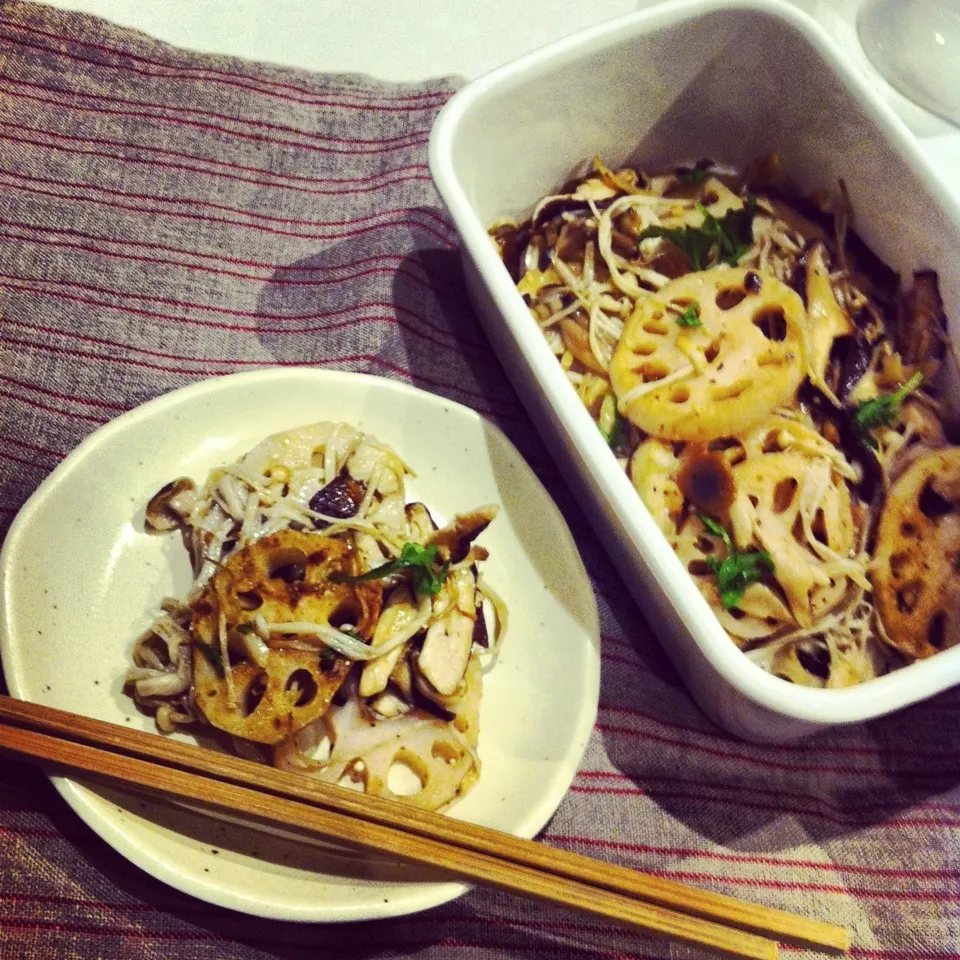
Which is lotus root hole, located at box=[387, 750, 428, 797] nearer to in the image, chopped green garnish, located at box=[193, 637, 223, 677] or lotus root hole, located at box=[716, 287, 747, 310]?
chopped green garnish, located at box=[193, 637, 223, 677]

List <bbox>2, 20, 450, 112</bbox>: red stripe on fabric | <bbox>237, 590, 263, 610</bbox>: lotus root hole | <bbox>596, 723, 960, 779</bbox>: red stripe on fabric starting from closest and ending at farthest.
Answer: <bbox>237, 590, 263, 610</bbox>: lotus root hole
<bbox>596, 723, 960, 779</bbox>: red stripe on fabric
<bbox>2, 20, 450, 112</bbox>: red stripe on fabric

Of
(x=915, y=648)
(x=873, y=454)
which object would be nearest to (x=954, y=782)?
(x=915, y=648)

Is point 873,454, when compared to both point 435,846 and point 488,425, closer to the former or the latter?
point 488,425

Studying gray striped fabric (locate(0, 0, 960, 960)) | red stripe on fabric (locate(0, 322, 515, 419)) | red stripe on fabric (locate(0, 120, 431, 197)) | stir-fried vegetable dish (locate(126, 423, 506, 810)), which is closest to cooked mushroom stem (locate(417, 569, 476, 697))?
stir-fried vegetable dish (locate(126, 423, 506, 810))

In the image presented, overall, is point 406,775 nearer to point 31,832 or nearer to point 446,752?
point 446,752

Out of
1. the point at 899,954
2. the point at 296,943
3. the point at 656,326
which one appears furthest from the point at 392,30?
the point at 899,954

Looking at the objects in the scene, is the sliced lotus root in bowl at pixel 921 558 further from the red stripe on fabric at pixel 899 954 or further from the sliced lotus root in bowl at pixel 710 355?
the red stripe on fabric at pixel 899 954
